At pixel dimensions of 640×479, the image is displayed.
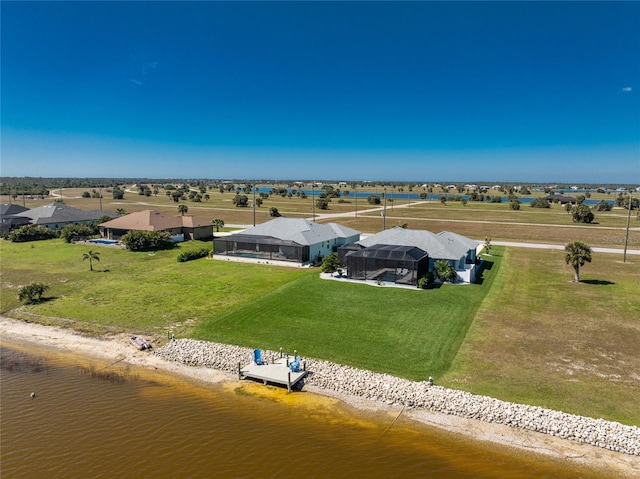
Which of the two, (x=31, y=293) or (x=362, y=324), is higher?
(x=31, y=293)

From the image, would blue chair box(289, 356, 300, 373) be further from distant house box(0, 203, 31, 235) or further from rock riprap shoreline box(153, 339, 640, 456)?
distant house box(0, 203, 31, 235)

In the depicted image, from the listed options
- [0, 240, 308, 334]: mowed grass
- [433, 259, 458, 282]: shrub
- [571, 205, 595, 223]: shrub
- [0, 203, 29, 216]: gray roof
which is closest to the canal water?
[0, 240, 308, 334]: mowed grass

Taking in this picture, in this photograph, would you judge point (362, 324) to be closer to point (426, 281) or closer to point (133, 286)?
point (426, 281)

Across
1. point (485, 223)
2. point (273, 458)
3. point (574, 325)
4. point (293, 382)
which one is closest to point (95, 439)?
point (273, 458)

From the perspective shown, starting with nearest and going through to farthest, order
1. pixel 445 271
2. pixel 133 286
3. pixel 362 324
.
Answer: pixel 362 324, pixel 133 286, pixel 445 271

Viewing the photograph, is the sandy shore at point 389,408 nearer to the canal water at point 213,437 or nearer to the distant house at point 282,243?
the canal water at point 213,437

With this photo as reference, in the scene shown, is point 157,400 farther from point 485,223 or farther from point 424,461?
point 485,223

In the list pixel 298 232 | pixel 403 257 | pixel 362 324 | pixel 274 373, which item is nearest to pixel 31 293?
pixel 274 373
